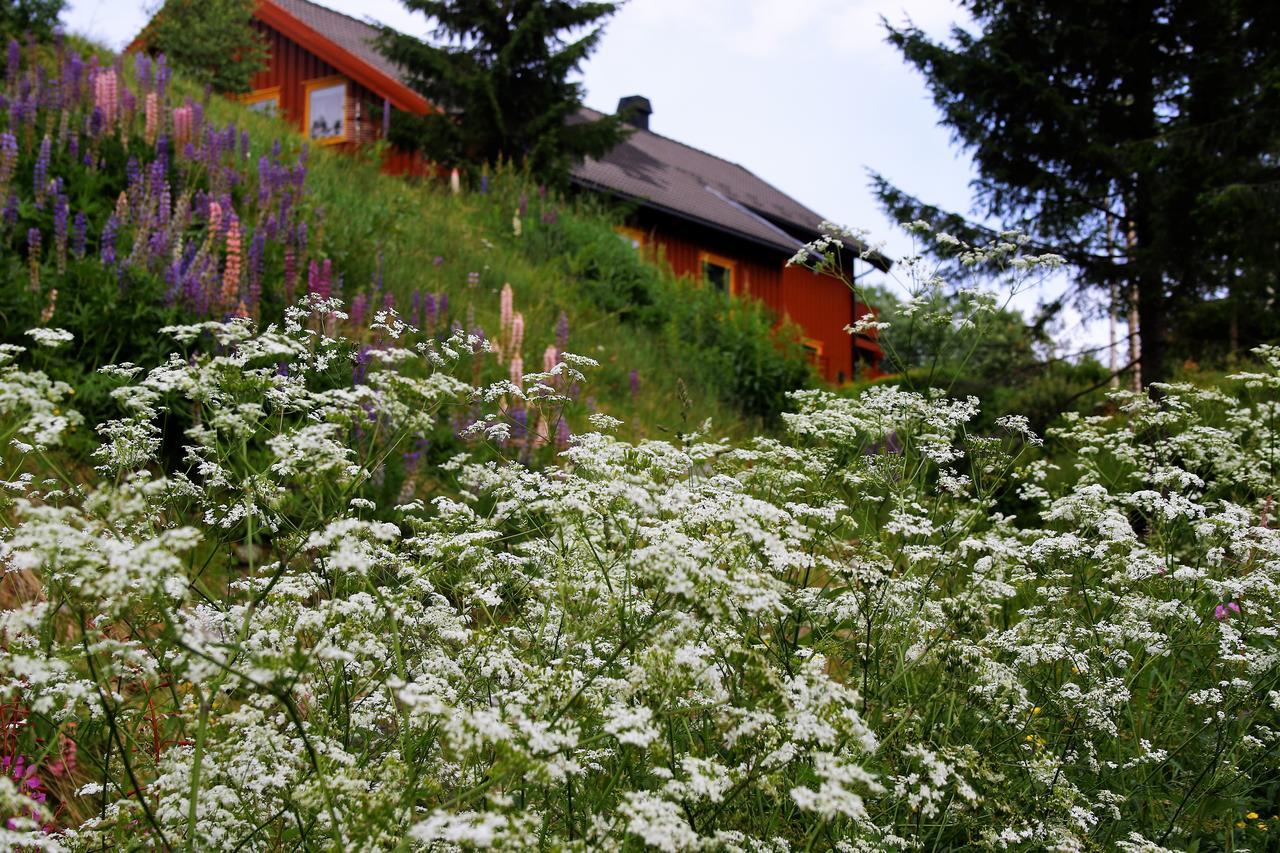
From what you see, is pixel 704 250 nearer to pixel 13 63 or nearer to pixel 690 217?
pixel 690 217

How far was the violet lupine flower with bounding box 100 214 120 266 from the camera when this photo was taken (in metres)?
7.23

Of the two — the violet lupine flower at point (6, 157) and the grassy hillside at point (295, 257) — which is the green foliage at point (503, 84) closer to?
the grassy hillside at point (295, 257)

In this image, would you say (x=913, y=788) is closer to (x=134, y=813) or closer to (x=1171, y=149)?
(x=134, y=813)

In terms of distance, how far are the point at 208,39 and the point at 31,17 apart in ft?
13.8

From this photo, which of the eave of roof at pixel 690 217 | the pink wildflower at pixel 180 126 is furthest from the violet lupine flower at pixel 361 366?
the eave of roof at pixel 690 217

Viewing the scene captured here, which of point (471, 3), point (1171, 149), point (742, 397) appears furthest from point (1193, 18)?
point (471, 3)

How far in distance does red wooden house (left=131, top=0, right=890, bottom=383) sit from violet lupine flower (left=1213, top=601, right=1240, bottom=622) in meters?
13.2

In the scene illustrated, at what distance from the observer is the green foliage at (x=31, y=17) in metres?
14.6

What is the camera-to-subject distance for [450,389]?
2.79 meters

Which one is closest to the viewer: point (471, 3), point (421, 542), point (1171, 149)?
point (421, 542)

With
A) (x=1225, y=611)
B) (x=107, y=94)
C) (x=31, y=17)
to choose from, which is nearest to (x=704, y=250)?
(x=31, y=17)

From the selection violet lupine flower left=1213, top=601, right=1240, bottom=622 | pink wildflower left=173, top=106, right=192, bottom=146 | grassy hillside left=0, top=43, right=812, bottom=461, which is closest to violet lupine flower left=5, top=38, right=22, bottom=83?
grassy hillside left=0, top=43, right=812, bottom=461

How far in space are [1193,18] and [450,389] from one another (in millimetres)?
14782

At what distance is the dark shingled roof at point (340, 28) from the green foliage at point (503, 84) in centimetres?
440
